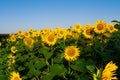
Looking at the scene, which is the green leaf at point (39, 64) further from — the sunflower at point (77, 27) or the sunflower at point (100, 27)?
the sunflower at point (77, 27)

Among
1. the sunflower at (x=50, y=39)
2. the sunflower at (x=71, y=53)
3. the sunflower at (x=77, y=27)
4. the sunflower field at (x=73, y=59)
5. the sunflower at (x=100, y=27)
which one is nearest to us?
the sunflower field at (x=73, y=59)

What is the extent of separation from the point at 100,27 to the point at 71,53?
89 cm

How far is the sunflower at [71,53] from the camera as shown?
4.42 m

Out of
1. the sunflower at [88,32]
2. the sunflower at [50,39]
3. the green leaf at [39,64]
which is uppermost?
the sunflower at [88,32]

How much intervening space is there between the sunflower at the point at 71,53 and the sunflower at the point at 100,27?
583 millimetres

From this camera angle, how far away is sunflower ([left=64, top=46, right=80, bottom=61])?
4422 millimetres

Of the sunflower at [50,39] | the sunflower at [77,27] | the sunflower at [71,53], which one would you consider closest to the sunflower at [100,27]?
the sunflower at [71,53]

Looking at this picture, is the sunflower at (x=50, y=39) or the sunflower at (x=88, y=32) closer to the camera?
the sunflower at (x=88, y=32)

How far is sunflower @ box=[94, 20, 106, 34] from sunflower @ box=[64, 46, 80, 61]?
0.58 m

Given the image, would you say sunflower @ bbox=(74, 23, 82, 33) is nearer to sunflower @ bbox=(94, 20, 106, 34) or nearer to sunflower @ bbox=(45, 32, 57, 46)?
sunflower @ bbox=(45, 32, 57, 46)

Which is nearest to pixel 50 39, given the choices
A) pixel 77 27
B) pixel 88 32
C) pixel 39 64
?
pixel 88 32

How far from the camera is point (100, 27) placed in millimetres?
5195

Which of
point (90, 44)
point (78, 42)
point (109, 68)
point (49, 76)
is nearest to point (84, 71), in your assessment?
point (49, 76)

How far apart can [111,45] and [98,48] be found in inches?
7.3
